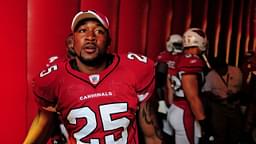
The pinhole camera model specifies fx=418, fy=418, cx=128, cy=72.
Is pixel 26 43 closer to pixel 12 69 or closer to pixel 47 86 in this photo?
pixel 12 69

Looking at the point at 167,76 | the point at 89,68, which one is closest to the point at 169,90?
the point at 167,76

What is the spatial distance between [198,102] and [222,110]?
0.62 meters

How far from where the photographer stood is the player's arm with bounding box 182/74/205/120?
2.28 m

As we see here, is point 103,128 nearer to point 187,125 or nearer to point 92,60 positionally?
point 92,60

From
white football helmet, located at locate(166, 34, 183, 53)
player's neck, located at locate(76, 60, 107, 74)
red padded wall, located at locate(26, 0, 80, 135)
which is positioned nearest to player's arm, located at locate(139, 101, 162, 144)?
player's neck, located at locate(76, 60, 107, 74)

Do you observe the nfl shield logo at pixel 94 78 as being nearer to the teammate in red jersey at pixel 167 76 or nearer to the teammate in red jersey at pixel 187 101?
the teammate in red jersey at pixel 187 101

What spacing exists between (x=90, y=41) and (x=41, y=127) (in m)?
0.36

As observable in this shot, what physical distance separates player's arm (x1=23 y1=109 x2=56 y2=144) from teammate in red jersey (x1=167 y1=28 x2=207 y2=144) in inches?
37.9

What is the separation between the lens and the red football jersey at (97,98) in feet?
4.52

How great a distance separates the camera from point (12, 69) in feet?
6.60

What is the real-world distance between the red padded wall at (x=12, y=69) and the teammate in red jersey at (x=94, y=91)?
0.56 m

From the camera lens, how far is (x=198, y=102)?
2309 millimetres

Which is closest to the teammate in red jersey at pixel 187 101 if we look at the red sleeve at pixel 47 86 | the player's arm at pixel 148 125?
the player's arm at pixel 148 125

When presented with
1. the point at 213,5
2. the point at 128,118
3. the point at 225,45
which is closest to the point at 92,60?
the point at 128,118
